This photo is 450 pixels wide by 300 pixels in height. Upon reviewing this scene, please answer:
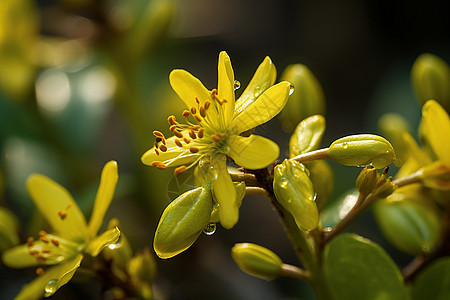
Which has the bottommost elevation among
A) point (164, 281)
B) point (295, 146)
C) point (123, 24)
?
point (164, 281)

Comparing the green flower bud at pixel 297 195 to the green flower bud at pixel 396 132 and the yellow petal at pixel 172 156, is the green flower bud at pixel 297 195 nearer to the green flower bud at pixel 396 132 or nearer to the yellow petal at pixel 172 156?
the yellow petal at pixel 172 156

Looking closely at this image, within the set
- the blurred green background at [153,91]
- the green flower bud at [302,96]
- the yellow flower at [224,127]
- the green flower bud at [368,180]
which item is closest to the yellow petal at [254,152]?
the yellow flower at [224,127]

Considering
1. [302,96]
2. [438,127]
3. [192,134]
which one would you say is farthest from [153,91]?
[438,127]

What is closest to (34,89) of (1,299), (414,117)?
(1,299)

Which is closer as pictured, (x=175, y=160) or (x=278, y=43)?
(x=175, y=160)

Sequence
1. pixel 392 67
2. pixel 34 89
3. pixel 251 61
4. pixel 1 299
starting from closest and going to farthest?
pixel 1 299, pixel 34 89, pixel 392 67, pixel 251 61

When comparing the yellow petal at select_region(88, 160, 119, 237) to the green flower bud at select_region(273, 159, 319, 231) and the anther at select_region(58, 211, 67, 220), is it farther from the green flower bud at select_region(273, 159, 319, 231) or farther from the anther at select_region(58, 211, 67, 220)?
the green flower bud at select_region(273, 159, 319, 231)

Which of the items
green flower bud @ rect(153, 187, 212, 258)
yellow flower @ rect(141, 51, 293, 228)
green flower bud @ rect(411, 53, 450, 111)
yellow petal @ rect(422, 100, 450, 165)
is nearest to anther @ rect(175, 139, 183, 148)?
yellow flower @ rect(141, 51, 293, 228)

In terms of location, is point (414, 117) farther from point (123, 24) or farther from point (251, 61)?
point (123, 24)
